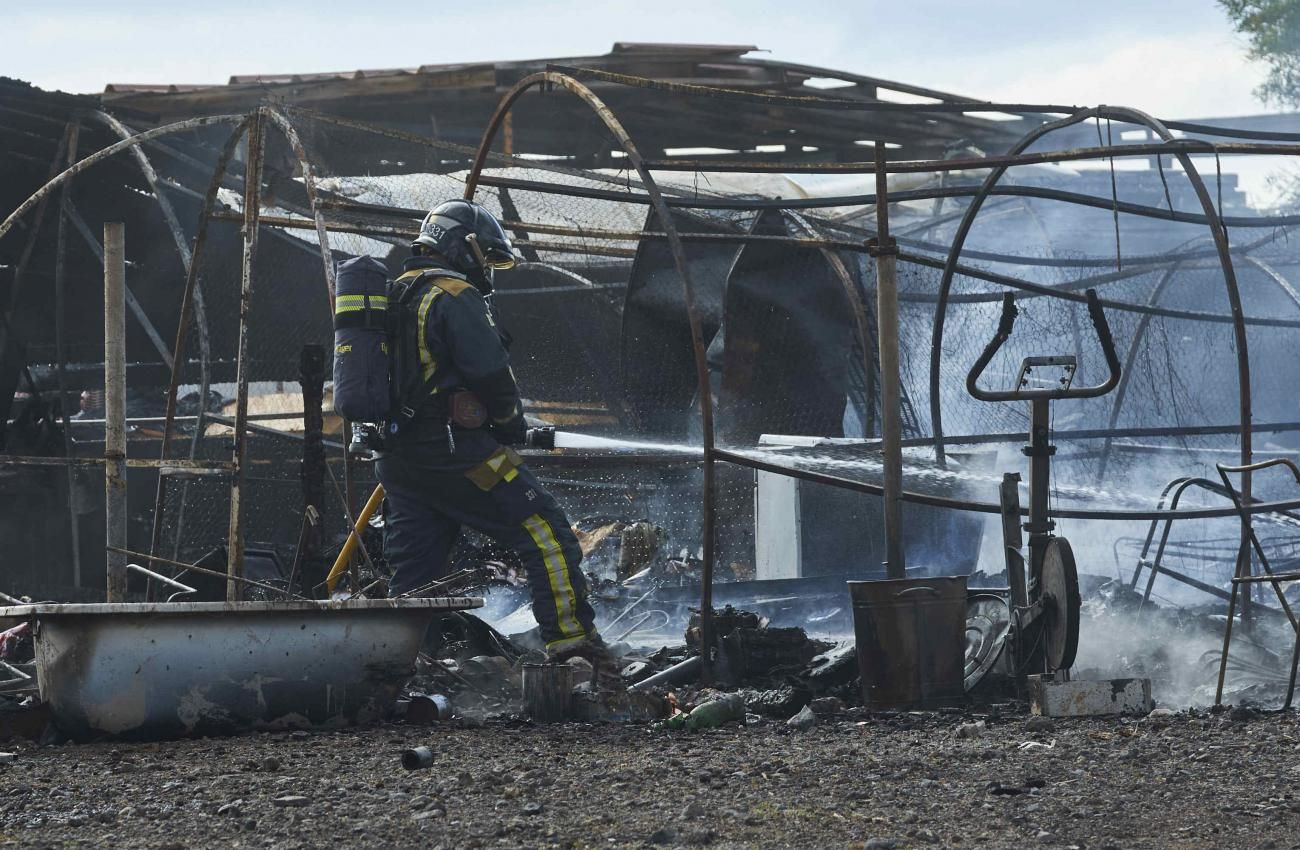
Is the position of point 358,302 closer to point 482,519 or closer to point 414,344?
point 414,344

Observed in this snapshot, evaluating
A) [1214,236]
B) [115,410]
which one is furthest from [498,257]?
[1214,236]

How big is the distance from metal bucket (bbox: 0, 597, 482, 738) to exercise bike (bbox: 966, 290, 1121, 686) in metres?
2.10

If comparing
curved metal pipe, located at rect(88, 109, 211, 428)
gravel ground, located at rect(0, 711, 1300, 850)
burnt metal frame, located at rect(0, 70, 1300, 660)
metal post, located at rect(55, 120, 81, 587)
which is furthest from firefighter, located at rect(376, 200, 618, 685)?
metal post, located at rect(55, 120, 81, 587)

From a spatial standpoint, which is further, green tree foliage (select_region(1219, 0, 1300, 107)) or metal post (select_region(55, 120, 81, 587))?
green tree foliage (select_region(1219, 0, 1300, 107))

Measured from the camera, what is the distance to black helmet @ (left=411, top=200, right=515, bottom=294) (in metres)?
5.95

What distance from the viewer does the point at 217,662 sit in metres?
4.91

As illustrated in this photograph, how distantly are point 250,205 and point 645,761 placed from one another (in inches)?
134

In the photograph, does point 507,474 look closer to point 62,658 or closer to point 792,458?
point 62,658

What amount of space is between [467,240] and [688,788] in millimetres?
2796

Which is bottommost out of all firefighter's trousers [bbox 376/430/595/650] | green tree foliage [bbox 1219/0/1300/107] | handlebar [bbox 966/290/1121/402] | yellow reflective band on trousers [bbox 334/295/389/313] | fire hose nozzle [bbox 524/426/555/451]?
firefighter's trousers [bbox 376/430/595/650]

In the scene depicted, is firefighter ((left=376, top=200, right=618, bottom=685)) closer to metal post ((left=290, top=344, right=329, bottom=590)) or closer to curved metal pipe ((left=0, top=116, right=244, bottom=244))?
metal post ((left=290, top=344, right=329, bottom=590))

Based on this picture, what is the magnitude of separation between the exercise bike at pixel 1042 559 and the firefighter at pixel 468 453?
1603 millimetres

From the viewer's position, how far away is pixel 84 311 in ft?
35.8

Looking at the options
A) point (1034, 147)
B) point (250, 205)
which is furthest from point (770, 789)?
point (1034, 147)
